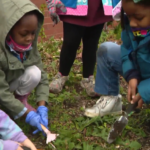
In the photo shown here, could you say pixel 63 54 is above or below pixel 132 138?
above

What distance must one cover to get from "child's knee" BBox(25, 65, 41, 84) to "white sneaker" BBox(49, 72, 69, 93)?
0.40 metres

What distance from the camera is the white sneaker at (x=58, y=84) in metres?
2.59

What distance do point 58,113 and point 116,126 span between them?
0.54 metres

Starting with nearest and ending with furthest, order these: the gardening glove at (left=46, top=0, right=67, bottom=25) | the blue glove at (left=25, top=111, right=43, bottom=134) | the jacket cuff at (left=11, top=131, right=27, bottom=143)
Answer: the jacket cuff at (left=11, top=131, right=27, bottom=143) < the blue glove at (left=25, top=111, right=43, bottom=134) < the gardening glove at (left=46, top=0, right=67, bottom=25)

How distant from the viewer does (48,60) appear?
11.1ft

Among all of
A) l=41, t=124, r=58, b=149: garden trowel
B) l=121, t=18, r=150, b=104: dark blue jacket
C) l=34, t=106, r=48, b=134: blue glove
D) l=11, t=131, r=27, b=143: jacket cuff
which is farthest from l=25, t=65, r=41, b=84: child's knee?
l=121, t=18, r=150, b=104: dark blue jacket

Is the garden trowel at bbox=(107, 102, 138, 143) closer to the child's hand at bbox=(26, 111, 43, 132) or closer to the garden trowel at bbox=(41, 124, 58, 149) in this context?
the garden trowel at bbox=(41, 124, 58, 149)

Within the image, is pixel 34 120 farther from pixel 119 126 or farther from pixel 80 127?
pixel 119 126

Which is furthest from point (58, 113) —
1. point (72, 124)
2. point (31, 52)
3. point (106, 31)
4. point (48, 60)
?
point (106, 31)

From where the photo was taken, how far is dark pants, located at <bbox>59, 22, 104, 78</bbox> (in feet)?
7.93

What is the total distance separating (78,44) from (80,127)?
75cm

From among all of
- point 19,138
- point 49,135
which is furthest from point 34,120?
point 19,138

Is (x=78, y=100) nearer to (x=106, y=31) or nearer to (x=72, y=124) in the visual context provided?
(x=72, y=124)

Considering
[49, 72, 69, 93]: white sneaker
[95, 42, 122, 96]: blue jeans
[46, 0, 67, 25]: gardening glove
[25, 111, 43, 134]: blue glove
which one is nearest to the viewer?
[25, 111, 43, 134]: blue glove
